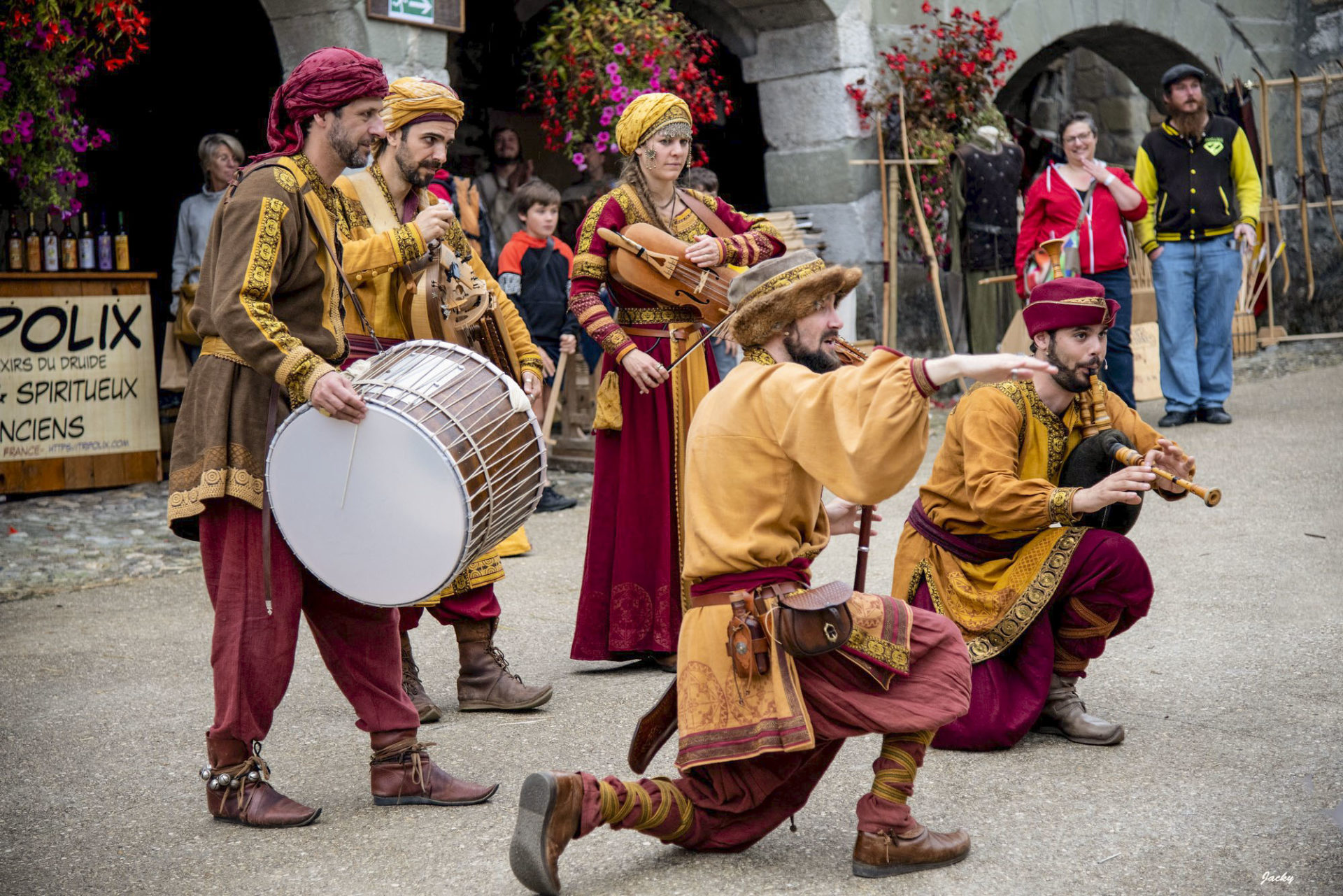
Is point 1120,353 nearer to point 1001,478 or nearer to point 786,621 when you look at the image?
point 1001,478

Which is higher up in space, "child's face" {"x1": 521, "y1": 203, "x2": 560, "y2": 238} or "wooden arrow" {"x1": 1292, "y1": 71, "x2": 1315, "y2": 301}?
"wooden arrow" {"x1": 1292, "y1": 71, "x2": 1315, "y2": 301}

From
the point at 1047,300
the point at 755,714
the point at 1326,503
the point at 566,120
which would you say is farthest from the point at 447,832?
the point at 566,120

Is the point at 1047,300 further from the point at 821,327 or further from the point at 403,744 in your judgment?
the point at 403,744

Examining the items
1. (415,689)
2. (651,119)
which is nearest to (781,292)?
(651,119)

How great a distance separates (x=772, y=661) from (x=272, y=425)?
4.07 feet

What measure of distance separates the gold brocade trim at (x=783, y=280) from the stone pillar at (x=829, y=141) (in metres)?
6.80

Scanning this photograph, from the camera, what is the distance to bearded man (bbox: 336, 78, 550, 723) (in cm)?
384

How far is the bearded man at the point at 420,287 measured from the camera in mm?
3844

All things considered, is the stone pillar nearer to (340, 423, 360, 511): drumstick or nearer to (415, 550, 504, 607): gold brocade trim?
(415, 550, 504, 607): gold brocade trim

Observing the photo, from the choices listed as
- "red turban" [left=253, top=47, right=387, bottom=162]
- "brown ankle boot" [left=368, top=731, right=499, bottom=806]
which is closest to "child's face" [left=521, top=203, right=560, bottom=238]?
"red turban" [left=253, top=47, right=387, bottom=162]

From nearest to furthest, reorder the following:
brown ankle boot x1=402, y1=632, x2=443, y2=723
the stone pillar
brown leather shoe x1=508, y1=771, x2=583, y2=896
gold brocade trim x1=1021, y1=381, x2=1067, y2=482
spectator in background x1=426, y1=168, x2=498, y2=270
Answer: brown leather shoe x1=508, y1=771, x2=583, y2=896
gold brocade trim x1=1021, y1=381, x2=1067, y2=482
brown ankle boot x1=402, y1=632, x2=443, y2=723
spectator in background x1=426, y1=168, x2=498, y2=270
the stone pillar

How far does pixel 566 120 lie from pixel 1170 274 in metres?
3.74

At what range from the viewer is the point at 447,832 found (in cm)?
315

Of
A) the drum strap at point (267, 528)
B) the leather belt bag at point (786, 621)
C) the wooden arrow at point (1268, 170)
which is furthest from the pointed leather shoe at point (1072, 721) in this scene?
the wooden arrow at point (1268, 170)
